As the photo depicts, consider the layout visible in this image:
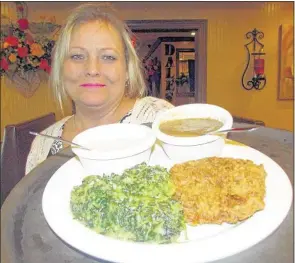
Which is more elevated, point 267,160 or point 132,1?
point 132,1

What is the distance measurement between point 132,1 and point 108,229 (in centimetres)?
270

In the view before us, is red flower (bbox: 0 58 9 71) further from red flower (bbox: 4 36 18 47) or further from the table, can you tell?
the table

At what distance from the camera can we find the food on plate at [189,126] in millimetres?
649

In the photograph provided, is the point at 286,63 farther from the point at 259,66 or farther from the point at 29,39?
the point at 29,39

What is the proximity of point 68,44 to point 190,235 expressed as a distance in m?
0.80

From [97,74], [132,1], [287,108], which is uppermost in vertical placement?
[132,1]

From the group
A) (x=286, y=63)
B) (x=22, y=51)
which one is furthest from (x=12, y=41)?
(x=286, y=63)

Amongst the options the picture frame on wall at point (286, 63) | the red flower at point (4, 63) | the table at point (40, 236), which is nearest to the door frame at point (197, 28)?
the picture frame on wall at point (286, 63)

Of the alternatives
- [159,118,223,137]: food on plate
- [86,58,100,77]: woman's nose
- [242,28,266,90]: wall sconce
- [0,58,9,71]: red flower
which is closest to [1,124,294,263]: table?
[159,118,223,137]: food on plate

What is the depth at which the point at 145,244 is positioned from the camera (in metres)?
0.43

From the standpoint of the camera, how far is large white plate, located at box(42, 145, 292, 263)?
1.33 ft

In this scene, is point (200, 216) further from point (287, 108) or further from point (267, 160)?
point (287, 108)

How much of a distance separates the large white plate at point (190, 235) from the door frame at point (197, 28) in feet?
8.34

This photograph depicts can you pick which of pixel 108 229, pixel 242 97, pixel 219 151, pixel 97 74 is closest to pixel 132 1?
pixel 242 97
